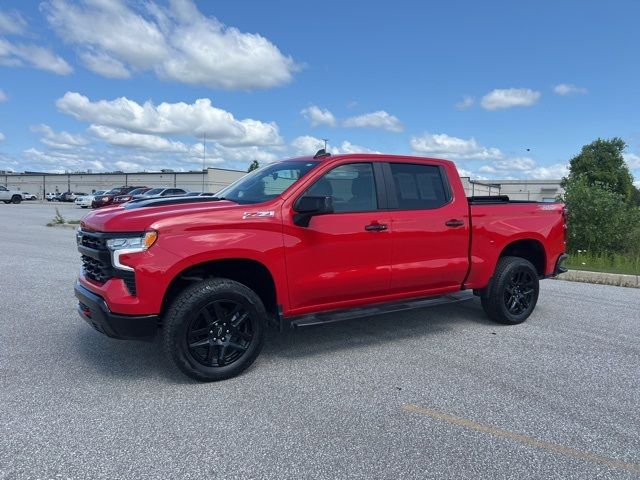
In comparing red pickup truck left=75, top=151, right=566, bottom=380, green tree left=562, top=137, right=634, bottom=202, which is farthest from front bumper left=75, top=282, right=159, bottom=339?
green tree left=562, top=137, right=634, bottom=202

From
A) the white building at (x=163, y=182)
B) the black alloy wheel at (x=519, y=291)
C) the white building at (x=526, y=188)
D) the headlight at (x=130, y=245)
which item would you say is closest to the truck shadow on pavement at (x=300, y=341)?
the black alloy wheel at (x=519, y=291)

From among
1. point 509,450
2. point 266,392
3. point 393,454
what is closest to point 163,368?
point 266,392

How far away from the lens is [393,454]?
305cm

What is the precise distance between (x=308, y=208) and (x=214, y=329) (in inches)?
51.4

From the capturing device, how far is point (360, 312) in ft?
15.6

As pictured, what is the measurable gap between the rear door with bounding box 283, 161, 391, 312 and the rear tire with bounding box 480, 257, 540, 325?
161cm

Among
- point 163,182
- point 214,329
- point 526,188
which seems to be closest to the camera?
point 214,329

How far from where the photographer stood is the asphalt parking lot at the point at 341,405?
9.71ft

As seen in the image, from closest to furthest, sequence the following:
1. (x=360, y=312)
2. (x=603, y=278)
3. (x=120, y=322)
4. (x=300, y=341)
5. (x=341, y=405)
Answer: (x=341, y=405), (x=120, y=322), (x=360, y=312), (x=300, y=341), (x=603, y=278)

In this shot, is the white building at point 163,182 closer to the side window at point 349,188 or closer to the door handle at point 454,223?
the door handle at point 454,223

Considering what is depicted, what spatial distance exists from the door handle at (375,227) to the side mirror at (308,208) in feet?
1.71

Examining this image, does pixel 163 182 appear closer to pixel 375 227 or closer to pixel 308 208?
pixel 375 227

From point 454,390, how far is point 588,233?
35.3 ft

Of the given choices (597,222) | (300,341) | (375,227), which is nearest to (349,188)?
(375,227)
